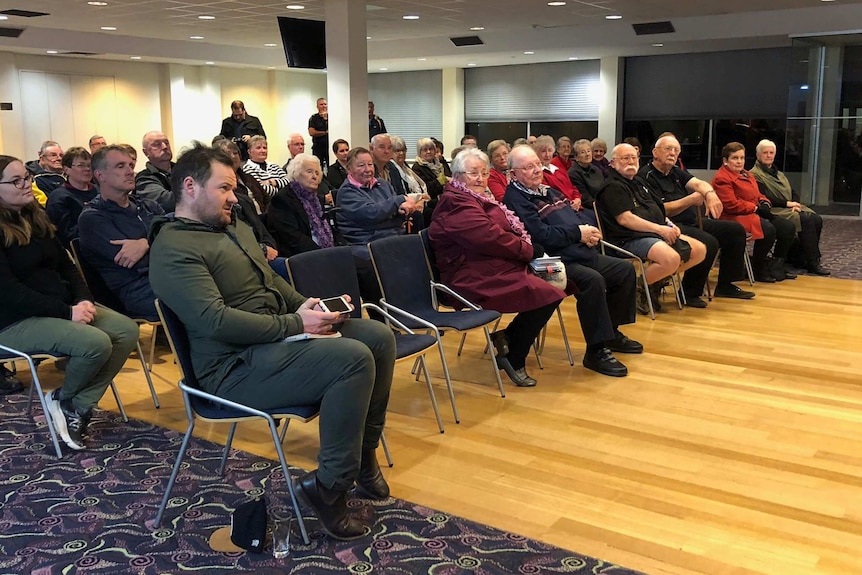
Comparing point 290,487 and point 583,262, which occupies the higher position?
point 583,262

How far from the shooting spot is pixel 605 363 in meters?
4.99

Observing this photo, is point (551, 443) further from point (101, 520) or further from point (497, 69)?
point (497, 69)

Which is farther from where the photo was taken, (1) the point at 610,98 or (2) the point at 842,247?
(1) the point at 610,98

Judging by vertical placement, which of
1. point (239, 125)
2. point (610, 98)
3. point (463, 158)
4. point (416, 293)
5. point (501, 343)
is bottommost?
point (501, 343)

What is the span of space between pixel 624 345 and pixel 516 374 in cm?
103

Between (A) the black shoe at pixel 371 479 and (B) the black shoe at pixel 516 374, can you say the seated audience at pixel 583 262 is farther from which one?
(A) the black shoe at pixel 371 479

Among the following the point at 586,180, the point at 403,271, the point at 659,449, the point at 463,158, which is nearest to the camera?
the point at 659,449

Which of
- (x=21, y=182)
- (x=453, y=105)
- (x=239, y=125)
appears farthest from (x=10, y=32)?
(x=21, y=182)

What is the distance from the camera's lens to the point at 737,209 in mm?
7438

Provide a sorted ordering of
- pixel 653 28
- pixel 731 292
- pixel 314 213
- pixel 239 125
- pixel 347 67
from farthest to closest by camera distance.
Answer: pixel 653 28, pixel 239 125, pixel 347 67, pixel 731 292, pixel 314 213

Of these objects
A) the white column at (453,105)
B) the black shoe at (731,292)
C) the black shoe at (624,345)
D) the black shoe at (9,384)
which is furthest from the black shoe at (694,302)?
the white column at (453,105)

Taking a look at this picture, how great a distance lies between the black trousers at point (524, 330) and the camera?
4746 millimetres

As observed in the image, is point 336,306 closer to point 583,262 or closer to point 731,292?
point 583,262

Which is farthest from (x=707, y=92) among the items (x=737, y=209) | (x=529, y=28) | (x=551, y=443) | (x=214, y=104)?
(x=551, y=443)
